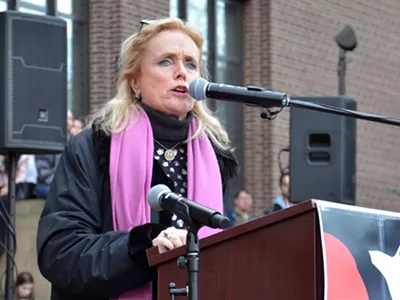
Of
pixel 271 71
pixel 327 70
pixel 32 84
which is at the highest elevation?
pixel 327 70

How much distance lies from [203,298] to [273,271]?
12.4 inches

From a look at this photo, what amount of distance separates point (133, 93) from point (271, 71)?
38.4 ft

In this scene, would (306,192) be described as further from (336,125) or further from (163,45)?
(163,45)

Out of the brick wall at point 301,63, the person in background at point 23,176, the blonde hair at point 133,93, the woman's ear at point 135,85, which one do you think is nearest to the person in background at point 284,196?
the brick wall at point 301,63

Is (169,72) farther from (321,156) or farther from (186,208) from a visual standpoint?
(321,156)

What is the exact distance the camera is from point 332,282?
3240 millimetres

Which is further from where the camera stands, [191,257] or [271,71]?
[271,71]

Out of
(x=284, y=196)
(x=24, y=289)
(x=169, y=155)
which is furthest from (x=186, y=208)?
(x=284, y=196)

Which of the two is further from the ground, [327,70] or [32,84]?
[327,70]

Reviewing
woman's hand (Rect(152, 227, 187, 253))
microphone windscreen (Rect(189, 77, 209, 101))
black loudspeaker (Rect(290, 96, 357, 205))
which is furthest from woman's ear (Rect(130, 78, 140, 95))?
black loudspeaker (Rect(290, 96, 357, 205))

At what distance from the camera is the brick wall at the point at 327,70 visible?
16188 mm

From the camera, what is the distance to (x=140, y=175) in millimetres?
4152

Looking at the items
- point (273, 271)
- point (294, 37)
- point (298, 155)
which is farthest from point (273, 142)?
point (273, 271)

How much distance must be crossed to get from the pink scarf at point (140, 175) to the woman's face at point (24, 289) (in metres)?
4.83
